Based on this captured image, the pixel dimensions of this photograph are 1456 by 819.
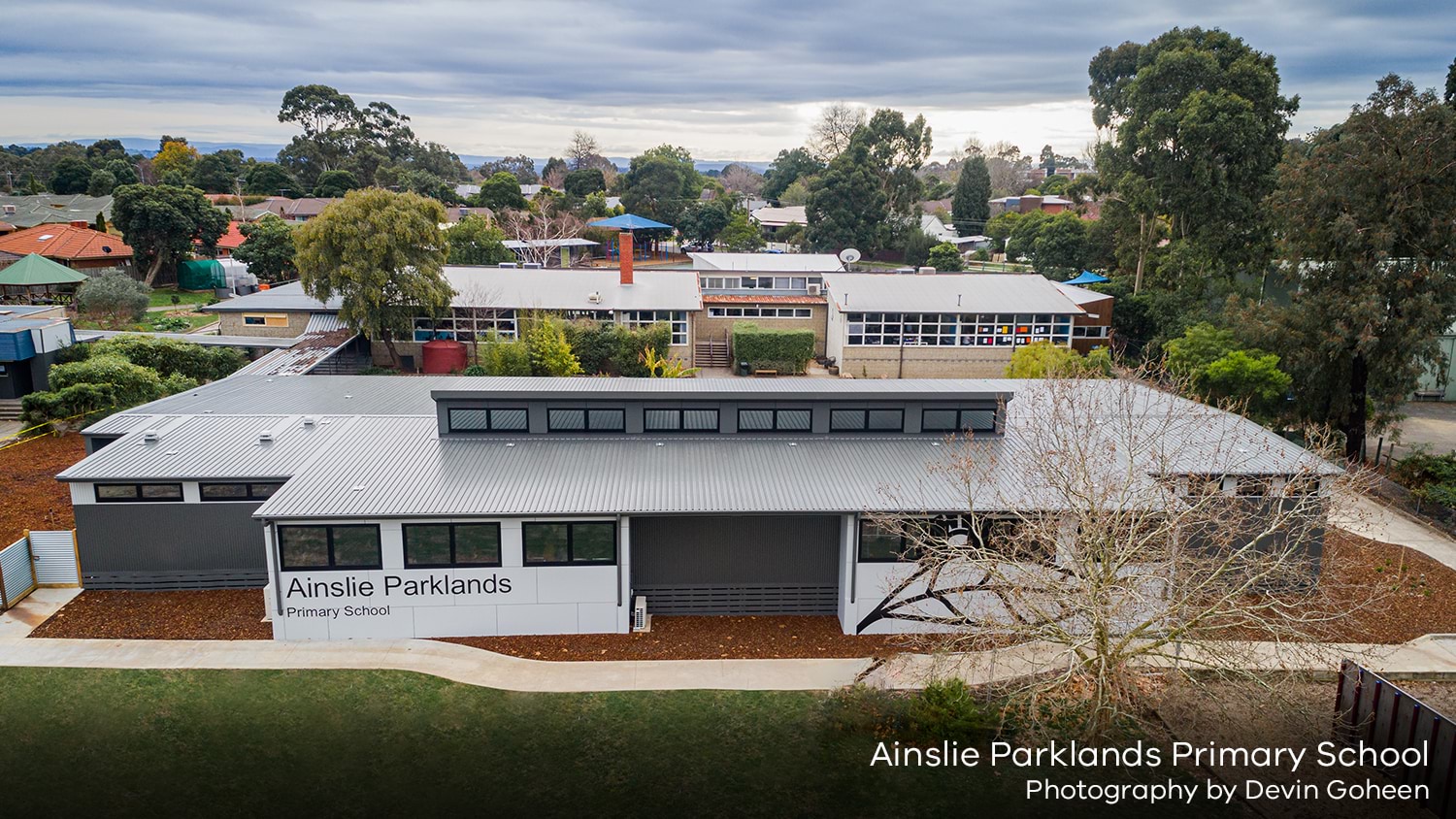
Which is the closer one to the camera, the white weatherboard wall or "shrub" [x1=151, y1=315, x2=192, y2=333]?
the white weatherboard wall

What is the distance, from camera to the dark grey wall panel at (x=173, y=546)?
18.1 meters

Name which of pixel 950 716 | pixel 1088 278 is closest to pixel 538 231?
pixel 1088 278

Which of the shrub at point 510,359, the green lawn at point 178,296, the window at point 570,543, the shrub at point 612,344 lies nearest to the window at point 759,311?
the shrub at point 612,344

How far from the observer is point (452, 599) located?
1642 cm

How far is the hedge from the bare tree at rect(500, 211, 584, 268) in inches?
1008

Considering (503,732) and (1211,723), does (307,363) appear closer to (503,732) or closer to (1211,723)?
(503,732)

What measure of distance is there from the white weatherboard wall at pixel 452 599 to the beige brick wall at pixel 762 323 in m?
26.5

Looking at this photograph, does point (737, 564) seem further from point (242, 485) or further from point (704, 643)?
point (242, 485)

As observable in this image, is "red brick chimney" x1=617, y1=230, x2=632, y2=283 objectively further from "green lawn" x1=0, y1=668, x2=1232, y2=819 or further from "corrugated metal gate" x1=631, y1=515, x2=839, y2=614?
"green lawn" x1=0, y1=668, x2=1232, y2=819

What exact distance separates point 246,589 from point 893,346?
28.5 metres

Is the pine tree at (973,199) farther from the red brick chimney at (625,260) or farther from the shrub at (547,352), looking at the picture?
the shrub at (547,352)

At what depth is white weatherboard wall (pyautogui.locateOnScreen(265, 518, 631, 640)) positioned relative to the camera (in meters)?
16.2

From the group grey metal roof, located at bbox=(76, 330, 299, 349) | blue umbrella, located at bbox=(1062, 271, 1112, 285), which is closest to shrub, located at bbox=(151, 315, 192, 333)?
grey metal roof, located at bbox=(76, 330, 299, 349)

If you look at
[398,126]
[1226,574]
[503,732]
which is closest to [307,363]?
[503,732]
